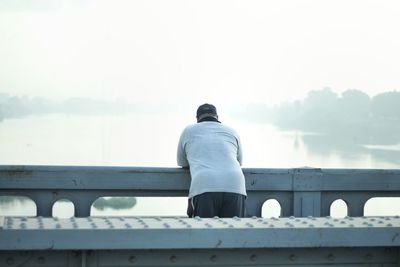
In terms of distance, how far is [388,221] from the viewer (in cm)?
455

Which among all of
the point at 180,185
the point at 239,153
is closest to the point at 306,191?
the point at 239,153

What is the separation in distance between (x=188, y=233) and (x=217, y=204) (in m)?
1.88

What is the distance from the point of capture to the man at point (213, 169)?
5840 mm

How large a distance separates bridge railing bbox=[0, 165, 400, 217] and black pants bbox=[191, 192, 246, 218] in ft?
1.47

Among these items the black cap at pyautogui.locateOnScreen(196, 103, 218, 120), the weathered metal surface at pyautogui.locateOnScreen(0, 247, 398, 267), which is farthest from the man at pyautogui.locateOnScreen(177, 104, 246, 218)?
the weathered metal surface at pyautogui.locateOnScreen(0, 247, 398, 267)

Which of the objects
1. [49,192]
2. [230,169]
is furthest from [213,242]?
[49,192]

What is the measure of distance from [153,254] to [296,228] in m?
0.86

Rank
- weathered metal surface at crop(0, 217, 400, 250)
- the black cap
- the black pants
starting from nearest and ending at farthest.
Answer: weathered metal surface at crop(0, 217, 400, 250) → the black pants → the black cap

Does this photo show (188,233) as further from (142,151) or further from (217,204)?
(142,151)

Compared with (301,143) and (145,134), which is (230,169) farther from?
(145,134)

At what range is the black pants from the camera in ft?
19.1

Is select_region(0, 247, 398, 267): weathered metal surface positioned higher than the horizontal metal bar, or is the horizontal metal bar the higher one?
the horizontal metal bar

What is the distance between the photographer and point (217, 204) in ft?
19.2

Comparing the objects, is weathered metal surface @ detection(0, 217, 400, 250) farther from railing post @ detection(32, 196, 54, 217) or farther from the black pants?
railing post @ detection(32, 196, 54, 217)
